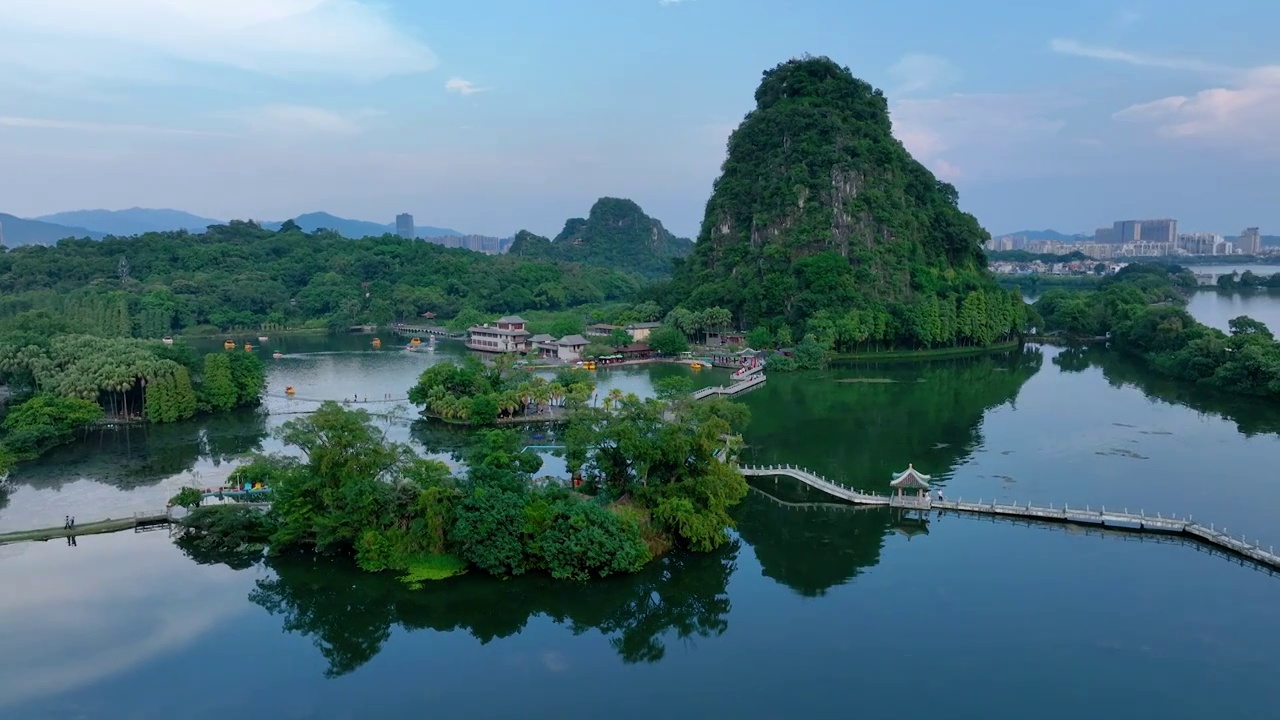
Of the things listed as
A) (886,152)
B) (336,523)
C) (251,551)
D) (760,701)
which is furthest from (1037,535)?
(886,152)

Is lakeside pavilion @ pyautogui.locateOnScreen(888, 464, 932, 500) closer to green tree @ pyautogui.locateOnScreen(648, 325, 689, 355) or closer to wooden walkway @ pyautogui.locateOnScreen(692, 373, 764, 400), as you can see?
wooden walkway @ pyautogui.locateOnScreen(692, 373, 764, 400)

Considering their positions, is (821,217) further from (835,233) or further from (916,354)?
(916,354)

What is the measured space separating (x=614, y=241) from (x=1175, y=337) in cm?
9059

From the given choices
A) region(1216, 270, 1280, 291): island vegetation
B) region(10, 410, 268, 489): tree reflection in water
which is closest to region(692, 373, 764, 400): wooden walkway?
region(10, 410, 268, 489): tree reflection in water

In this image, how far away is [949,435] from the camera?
2978 cm

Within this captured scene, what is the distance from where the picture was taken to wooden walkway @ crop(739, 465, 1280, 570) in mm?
18484

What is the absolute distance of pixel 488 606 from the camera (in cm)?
1634

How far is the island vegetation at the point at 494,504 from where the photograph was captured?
56.8 feet

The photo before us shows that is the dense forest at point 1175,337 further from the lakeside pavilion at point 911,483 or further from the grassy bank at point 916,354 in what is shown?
the lakeside pavilion at point 911,483

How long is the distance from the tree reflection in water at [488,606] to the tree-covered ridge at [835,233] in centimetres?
3425

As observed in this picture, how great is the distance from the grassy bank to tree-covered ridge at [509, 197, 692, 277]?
68.8 metres

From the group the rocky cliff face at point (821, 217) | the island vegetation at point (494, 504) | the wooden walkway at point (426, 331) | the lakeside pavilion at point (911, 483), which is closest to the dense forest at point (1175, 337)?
the rocky cliff face at point (821, 217)

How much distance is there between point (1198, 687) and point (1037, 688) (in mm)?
2404

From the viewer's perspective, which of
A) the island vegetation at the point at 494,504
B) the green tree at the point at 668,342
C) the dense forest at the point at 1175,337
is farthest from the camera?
Answer: the green tree at the point at 668,342
